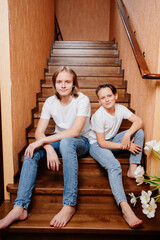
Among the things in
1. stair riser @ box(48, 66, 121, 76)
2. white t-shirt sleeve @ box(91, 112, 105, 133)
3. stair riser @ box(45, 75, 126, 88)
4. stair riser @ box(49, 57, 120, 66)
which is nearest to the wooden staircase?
white t-shirt sleeve @ box(91, 112, 105, 133)

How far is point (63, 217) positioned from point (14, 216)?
29 cm

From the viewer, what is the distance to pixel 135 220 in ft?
3.95

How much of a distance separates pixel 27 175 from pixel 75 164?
0.31 metres

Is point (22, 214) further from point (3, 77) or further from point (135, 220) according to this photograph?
point (3, 77)

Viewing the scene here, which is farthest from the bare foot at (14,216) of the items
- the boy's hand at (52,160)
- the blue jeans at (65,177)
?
the boy's hand at (52,160)

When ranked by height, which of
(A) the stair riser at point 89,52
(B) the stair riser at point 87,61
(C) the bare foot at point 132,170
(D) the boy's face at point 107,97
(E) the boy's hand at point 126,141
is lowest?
(C) the bare foot at point 132,170

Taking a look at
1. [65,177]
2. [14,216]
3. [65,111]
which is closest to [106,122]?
[65,111]

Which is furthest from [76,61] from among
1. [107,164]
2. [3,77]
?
[107,164]

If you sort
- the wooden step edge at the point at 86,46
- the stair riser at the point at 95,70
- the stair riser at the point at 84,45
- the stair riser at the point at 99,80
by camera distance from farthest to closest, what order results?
the stair riser at the point at 84,45 < the wooden step edge at the point at 86,46 < the stair riser at the point at 95,70 < the stair riser at the point at 99,80

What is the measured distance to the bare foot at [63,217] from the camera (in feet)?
3.98

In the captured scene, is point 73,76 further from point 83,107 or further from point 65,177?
point 65,177

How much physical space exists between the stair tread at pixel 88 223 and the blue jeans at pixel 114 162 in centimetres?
13

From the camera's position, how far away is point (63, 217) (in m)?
1.24

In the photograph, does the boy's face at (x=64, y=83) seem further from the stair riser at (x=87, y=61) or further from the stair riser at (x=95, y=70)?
the stair riser at (x=87, y=61)
